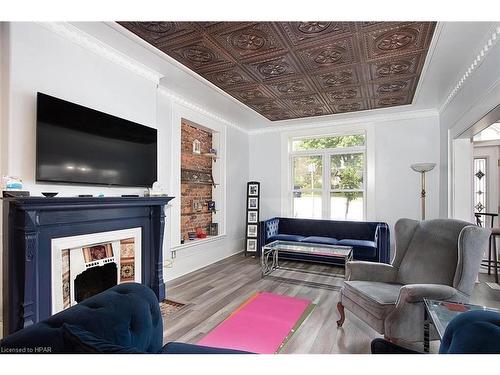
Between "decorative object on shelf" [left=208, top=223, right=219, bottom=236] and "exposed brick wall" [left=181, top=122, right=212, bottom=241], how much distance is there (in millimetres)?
81

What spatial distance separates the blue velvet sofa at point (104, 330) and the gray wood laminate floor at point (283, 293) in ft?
3.89

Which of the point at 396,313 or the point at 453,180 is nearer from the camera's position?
the point at 396,313

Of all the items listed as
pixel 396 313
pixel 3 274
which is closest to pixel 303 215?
pixel 396 313

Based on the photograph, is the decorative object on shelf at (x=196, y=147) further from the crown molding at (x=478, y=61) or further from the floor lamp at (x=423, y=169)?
the crown molding at (x=478, y=61)

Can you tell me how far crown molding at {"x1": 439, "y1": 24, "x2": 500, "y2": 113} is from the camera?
2196 mm

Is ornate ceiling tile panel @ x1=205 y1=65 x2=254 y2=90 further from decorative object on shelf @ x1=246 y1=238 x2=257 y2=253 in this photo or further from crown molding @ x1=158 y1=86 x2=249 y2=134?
decorative object on shelf @ x1=246 y1=238 x2=257 y2=253

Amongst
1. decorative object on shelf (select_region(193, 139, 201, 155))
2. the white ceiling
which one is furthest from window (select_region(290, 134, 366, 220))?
decorative object on shelf (select_region(193, 139, 201, 155))

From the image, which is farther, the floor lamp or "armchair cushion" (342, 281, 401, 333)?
the floor lamp

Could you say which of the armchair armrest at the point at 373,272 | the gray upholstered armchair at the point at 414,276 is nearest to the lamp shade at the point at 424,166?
the gray upholstered armchair at the point at 414,276

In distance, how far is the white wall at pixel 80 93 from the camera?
1.97 m

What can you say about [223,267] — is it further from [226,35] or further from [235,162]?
[226,35]

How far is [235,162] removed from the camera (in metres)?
5.43
